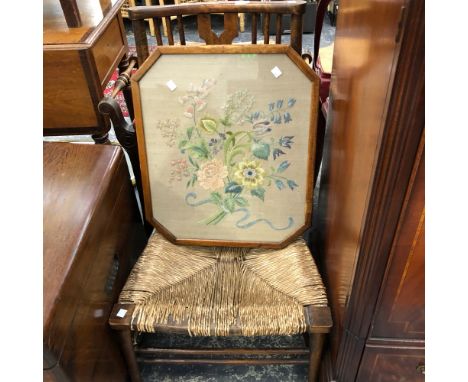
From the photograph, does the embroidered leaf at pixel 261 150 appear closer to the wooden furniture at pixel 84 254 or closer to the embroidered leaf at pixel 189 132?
the embroidered leaf at pixel 189 132

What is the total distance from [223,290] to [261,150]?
34 centimetres

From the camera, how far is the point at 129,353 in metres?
0.99

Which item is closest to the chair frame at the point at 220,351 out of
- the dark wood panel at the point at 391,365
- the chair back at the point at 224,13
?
the dark wood panel at the point at 391,365

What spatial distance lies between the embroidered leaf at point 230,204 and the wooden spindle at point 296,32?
1.27 feet

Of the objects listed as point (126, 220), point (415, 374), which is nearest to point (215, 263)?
point (126, 220)

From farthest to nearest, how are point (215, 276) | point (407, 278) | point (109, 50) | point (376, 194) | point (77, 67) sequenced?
point (109, 50) < point (77, 67) < point (215, 276) < point (407, 278) < point (376, 194)

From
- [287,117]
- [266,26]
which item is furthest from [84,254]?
[266,26]

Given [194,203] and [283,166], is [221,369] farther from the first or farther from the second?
[283,166]

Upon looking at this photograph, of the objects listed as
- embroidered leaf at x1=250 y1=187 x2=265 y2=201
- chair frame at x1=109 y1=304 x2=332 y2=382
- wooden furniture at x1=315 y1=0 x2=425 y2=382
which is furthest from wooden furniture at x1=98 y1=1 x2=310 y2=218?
chair frame at x1=109 y1=304 x2=332 y2=382

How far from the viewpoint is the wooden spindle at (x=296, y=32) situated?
0.94 m

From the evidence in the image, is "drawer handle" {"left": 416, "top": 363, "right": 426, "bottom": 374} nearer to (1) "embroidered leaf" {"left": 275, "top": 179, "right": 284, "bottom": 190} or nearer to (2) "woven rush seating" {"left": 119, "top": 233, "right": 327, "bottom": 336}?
(2) "woven rush seating" {"left": 119, "top": 233, "right": 327, "bottom": 336}

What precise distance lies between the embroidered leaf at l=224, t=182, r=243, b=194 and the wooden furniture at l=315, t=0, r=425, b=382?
0.71 ft

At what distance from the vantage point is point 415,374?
0.91 meters
